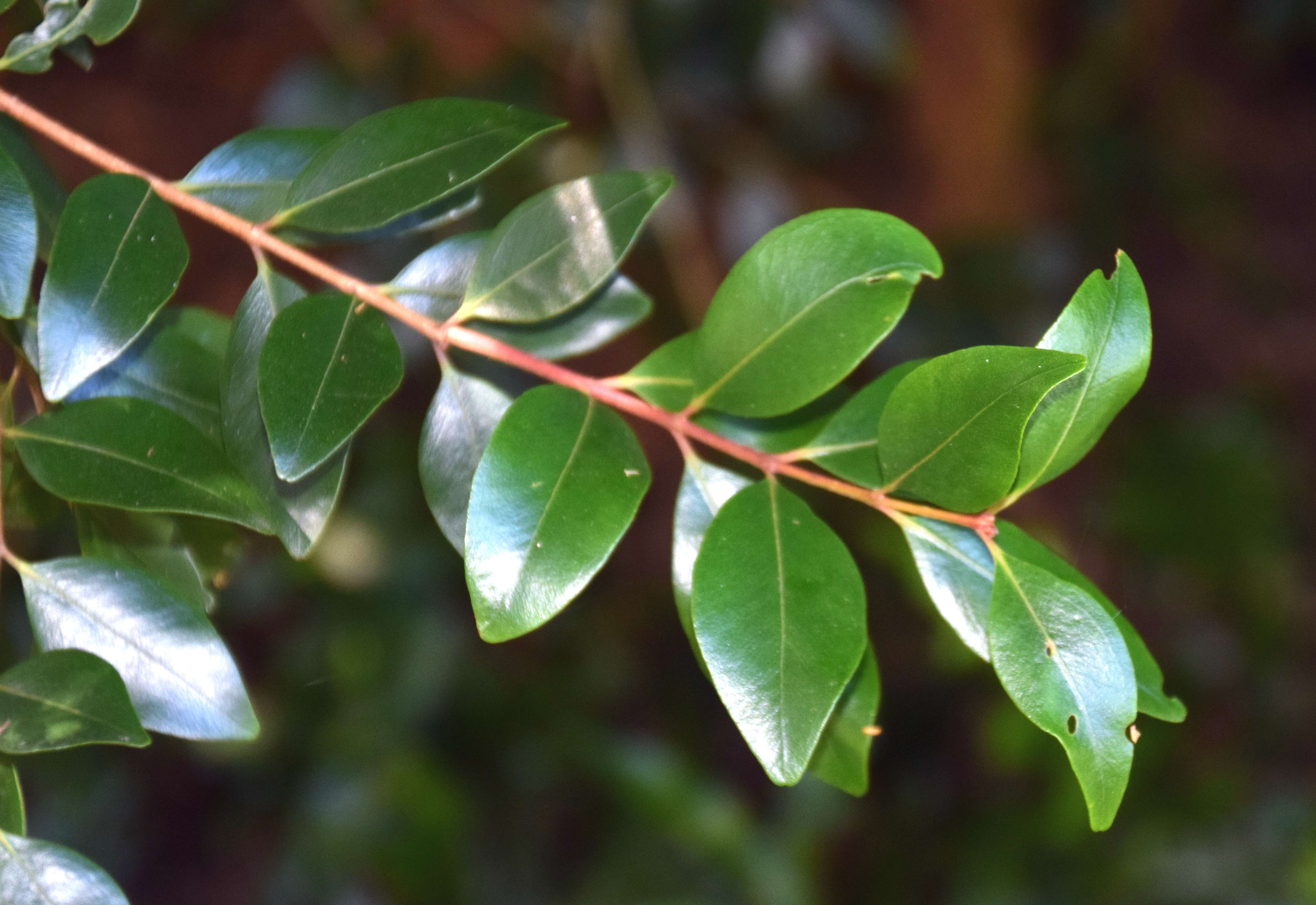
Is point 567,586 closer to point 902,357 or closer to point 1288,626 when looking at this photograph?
point 902,357

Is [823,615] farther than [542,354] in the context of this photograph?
No

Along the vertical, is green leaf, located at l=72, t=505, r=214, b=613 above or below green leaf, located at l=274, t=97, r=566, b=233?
below

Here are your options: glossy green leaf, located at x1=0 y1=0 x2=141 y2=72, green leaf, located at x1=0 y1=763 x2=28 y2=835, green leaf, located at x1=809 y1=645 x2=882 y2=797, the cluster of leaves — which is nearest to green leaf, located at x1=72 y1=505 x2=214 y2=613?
the cluster of leaves

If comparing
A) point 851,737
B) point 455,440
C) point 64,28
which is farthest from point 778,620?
point 64,28

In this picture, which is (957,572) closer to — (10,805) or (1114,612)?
(1114,612)

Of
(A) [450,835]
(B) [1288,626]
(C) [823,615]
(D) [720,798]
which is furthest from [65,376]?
(B) [1288,626]

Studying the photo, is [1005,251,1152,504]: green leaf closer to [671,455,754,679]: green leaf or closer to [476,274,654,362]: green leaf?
[671,455,754,679]: green leaf
